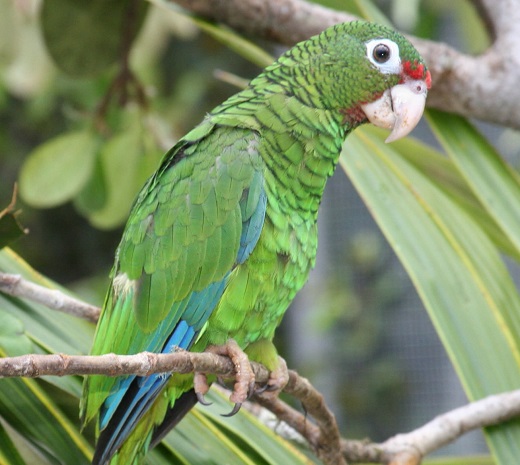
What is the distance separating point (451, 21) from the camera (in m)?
2.38

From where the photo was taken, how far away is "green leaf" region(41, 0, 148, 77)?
1.31 metres

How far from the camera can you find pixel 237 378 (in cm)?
86

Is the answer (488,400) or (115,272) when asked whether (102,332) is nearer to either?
(115,272)

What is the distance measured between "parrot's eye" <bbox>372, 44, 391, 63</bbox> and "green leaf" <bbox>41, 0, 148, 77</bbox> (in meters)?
0.57

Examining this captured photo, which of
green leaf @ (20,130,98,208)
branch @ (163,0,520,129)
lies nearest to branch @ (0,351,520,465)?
branch @ (163,0,520,129)

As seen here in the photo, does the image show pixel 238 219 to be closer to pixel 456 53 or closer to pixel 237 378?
pixel 237 378

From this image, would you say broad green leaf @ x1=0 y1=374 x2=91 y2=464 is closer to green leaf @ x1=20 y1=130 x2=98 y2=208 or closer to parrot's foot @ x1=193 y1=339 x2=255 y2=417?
parrot's foot @ x1=193 y1=339 x2=255 y2=417

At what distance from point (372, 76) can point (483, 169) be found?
0.88 feet

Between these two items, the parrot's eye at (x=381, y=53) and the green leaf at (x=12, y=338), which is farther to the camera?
the parrot's eye at (x=381, y=53)

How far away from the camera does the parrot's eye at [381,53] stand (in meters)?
0.92

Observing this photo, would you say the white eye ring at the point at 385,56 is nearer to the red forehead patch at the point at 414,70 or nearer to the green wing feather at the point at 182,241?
the red forehead patch at the point at 414,70

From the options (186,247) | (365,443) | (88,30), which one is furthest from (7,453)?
(88,30)

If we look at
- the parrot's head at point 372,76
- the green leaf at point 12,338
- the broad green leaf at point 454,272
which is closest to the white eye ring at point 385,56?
the parrot's head at point 372,76

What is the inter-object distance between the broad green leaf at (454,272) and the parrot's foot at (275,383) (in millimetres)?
191
